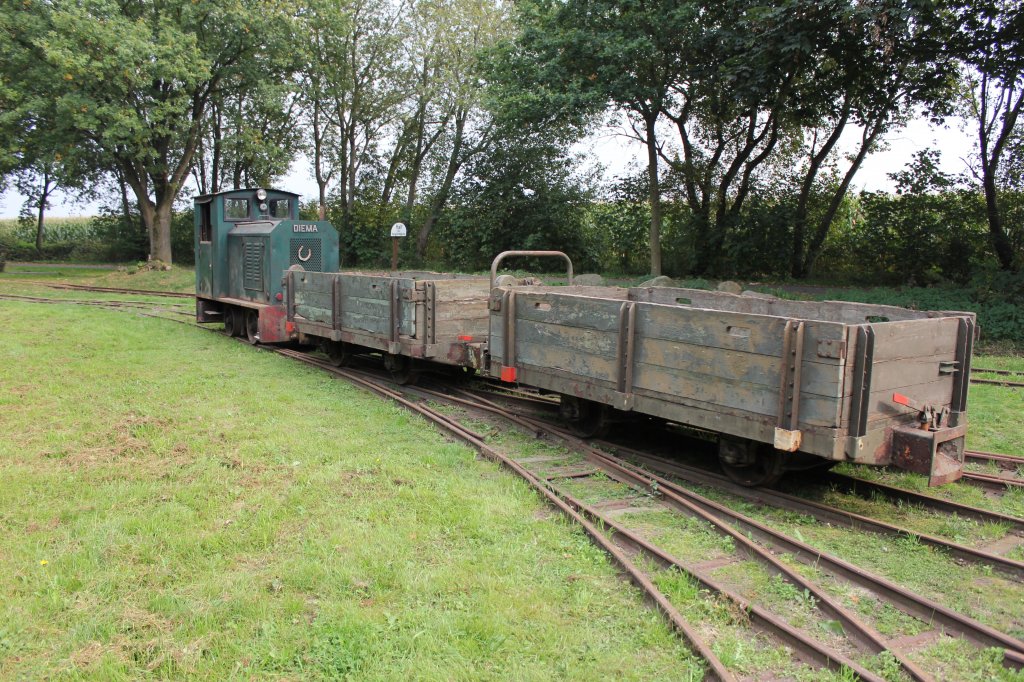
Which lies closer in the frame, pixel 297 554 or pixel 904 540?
pixel 297 554

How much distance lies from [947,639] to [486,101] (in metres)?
21.3

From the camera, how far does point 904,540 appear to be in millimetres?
4984

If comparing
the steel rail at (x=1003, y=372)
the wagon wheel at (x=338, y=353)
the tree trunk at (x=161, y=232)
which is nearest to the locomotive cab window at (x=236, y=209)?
the wagon wheel at (x=338, y=353)

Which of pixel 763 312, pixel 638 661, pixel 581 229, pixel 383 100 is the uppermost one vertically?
pixel 383 100

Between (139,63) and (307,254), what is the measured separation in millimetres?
14400

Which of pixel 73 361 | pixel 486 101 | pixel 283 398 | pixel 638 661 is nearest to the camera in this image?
pixel 638 661

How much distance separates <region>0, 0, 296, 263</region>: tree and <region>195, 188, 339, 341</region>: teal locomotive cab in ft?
34.3

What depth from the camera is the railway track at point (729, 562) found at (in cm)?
366

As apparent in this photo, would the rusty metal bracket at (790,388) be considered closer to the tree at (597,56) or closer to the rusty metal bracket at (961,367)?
the rusty metal bracket at (961,367)

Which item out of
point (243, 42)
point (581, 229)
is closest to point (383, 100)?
point (243, 42)

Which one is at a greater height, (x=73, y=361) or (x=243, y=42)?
(x=243, y=42)

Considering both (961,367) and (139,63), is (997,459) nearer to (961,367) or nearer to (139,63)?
(961,367)

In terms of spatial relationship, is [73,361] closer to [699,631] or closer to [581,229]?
[699,631]

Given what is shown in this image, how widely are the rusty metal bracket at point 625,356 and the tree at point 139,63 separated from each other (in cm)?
2188
